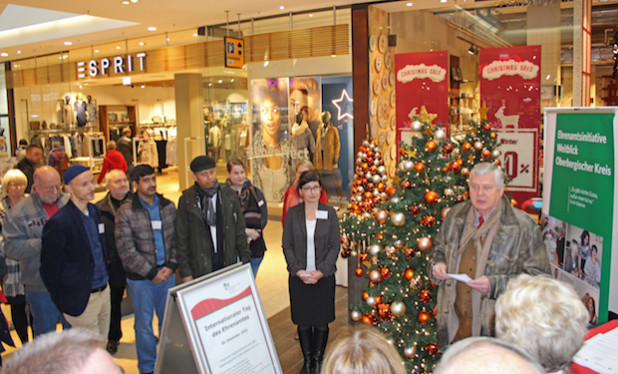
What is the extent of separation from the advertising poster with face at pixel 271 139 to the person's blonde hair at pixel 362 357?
784cm

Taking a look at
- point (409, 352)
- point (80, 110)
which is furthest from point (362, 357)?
point (80, 110)

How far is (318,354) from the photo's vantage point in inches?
156

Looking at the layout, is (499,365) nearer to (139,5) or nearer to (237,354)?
(237,354)

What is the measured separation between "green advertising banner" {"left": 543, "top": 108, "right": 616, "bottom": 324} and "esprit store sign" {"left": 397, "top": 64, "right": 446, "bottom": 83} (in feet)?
15.0

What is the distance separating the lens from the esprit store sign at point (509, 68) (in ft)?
23.3

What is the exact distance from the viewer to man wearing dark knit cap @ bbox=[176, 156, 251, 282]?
3.88 meters

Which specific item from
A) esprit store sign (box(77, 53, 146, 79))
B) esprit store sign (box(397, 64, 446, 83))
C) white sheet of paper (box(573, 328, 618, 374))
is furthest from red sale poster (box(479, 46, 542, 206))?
esprit store sign (box(77, 53, 146, 79))

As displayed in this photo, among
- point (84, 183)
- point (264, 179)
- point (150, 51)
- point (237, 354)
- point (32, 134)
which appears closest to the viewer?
point (237, 354)

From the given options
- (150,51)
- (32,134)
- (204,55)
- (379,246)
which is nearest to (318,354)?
(379,246)

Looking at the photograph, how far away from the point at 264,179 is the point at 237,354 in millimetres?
6854

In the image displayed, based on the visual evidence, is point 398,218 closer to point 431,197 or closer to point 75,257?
point 431,197

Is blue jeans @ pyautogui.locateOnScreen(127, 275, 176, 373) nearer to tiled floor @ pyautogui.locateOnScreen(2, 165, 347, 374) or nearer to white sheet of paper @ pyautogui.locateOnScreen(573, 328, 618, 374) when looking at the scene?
tiled floor @ pyautogui.locateOnScreen(2, 165, 347, 374)

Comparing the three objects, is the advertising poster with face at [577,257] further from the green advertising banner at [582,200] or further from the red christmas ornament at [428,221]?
the red christmas ornament at [428,221]

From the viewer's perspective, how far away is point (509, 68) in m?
7.21
